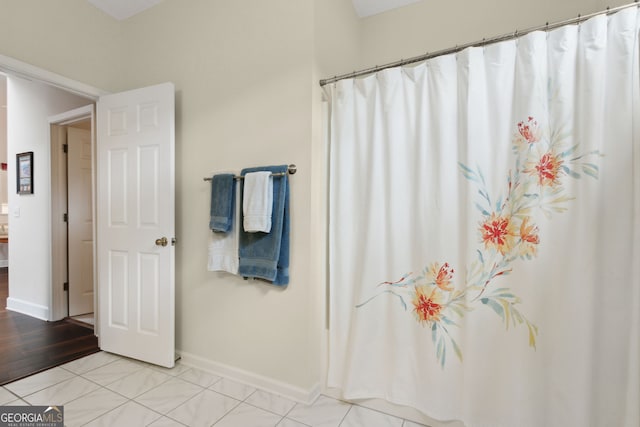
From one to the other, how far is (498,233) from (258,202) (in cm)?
131

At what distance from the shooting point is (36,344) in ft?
8.38

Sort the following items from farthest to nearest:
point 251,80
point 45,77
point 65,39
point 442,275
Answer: point 65,39, point 45,77, point 251,80, point 442,275

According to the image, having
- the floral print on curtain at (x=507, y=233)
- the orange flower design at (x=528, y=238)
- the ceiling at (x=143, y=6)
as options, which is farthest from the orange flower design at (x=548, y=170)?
the ceiling at (x=143, y=6)

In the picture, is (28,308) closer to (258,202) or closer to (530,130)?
(258,202)

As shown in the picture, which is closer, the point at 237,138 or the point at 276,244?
the point at 276,244

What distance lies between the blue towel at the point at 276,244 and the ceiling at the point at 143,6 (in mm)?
1506

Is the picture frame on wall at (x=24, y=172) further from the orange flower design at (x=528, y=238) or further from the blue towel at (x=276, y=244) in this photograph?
the orange flower design at (x=528, y=238)

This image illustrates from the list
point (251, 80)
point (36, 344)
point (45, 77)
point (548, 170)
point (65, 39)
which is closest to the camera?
point (548, 170)

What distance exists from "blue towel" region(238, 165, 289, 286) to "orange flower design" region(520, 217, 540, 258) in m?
1.23

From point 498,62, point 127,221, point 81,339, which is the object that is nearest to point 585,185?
point 498,62

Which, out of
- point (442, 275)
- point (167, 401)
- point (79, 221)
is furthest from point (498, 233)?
point (79, 221)

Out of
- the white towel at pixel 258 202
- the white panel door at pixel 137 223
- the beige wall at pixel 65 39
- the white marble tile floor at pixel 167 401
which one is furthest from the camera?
the white panel door at pixel 137 223

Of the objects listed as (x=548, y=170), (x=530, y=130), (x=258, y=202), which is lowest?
(x=258, y=202)

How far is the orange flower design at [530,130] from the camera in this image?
1.36m
